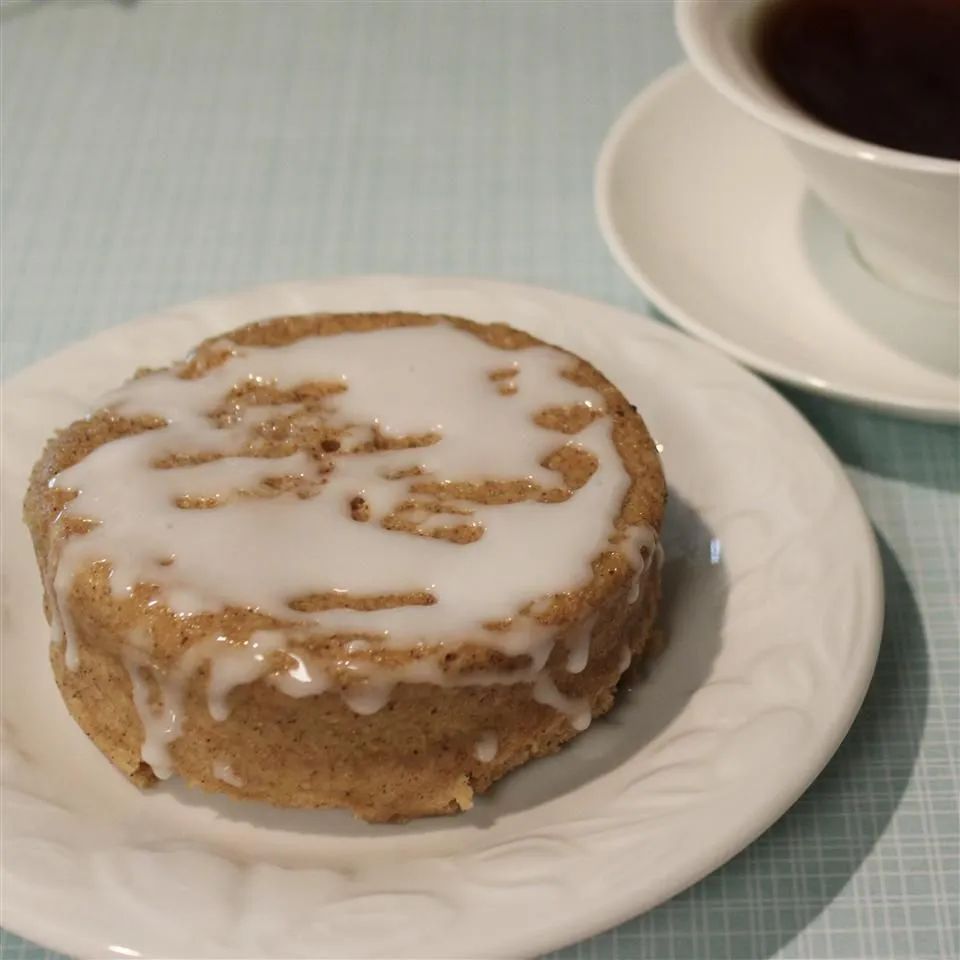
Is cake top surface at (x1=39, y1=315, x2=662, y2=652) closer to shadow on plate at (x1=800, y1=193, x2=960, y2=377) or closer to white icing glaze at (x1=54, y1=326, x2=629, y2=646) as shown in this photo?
white icing glaze at (x1=54, y1=326, x2=629, y2=646)

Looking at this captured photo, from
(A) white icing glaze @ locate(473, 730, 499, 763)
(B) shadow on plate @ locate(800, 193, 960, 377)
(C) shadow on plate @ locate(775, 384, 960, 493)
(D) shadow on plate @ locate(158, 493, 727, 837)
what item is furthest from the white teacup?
(A) white icing glaze @ locate(473, 730, 499, 763)

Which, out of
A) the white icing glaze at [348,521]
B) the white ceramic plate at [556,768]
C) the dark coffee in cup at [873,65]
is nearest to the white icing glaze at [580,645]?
the white icing glaze at [348,521]

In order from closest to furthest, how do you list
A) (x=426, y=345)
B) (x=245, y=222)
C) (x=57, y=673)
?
(x=57, y=673) → (x=426, y=345) → (x=245, y=222)

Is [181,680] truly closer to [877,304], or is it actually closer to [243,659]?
[243,659]

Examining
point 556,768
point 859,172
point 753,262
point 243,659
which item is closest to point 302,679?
point 243,659

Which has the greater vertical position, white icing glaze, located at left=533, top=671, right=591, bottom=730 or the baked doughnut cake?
the baked doughnut cake

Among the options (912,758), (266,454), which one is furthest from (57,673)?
(912,758)

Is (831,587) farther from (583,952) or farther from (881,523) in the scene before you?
(583,952)
